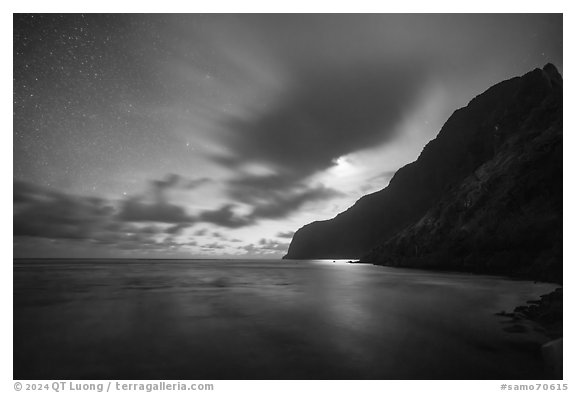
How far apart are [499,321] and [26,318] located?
20.3 meters

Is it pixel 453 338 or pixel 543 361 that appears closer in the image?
pixel 543 361

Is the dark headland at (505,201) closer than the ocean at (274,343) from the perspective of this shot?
No

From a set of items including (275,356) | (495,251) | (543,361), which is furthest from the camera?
(495,251)

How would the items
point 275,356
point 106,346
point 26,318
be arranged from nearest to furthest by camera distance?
point 275,356, point 106,346, point 26,318

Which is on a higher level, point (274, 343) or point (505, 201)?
point (505, 201)

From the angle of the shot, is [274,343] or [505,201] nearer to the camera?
[274,343]

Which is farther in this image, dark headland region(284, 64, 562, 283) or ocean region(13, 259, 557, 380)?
dark headland region(284, 64, 562, 283)
